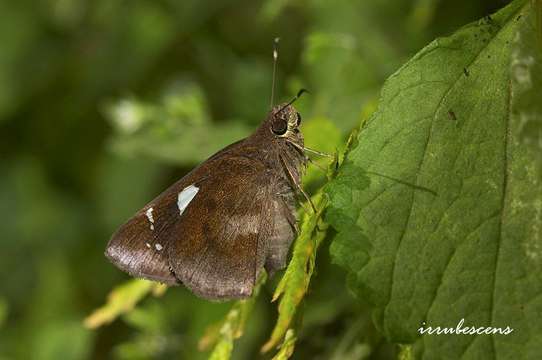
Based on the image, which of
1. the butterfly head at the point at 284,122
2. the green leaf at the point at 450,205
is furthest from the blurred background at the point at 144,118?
the green leaf at the point at 450,205

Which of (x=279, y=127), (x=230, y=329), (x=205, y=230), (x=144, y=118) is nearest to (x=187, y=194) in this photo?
(x=205, y=230)

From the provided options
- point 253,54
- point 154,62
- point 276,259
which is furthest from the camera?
point 154,62

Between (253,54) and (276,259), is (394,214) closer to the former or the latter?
(276,259)

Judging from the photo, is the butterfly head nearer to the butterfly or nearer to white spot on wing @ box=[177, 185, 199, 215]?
the butterfly

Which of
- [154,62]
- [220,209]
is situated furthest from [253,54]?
[220,209]

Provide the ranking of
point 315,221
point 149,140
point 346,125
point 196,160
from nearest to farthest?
point 315,221 < point 346,125 < point 196,160 < point 149,140

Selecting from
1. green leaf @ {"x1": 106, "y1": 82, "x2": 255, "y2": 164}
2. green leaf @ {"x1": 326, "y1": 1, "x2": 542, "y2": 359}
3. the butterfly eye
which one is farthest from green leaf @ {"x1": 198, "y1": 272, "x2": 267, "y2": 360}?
green leaf @ {"x1": 106, "y1": 82, "x2": 255, "y2": 164}
